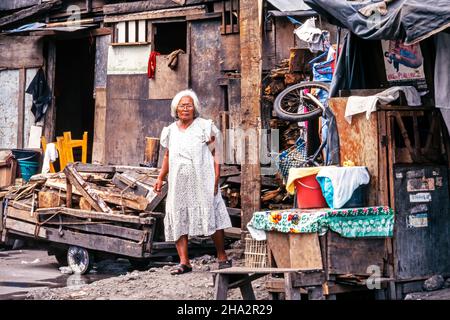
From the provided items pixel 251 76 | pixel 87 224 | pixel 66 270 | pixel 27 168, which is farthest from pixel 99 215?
pixel 27 168

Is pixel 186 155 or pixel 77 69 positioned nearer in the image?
pixel 186 155

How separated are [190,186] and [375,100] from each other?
8.25 feet

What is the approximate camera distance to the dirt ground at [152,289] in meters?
9.23

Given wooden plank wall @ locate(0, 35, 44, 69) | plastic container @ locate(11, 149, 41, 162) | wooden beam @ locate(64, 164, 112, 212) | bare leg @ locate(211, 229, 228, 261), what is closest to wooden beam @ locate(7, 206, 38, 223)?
wooden beam @ locate(64, 164, 112, 212)

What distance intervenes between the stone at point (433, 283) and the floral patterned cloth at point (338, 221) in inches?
28.3

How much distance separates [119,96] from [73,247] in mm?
4995

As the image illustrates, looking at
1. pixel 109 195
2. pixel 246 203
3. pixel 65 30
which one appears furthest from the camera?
pixel 65 30

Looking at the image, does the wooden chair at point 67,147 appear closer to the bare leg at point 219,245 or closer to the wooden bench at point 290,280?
the bare leg at point 219,245

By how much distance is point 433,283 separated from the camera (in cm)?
902

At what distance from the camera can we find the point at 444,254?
9312mm

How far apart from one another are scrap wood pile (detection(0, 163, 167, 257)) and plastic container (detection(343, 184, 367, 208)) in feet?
11.7

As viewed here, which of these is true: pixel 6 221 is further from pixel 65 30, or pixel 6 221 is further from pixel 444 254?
pixel 444 254
